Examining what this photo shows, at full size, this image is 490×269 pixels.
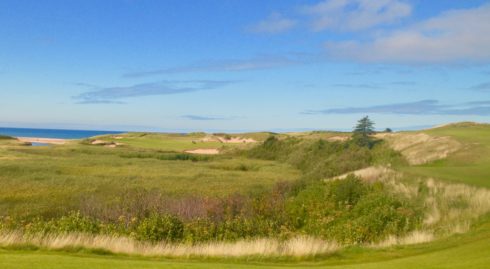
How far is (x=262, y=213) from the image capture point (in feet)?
89.4

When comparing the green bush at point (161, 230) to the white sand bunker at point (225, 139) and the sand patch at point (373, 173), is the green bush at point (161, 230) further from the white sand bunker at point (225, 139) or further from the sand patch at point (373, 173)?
the white sand bunker at point (225, 139)

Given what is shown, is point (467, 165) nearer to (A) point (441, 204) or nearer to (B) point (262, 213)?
(A) point (441, 204)

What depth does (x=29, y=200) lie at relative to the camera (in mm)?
30016

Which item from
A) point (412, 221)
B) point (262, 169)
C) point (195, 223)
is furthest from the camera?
point (262, 169)

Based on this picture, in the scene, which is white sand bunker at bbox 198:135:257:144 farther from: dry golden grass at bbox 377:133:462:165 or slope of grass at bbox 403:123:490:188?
slope of grass at bbox 403:123:490:188

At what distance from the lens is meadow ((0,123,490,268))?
11500 mm

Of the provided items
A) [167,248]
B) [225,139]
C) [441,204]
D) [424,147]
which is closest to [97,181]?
[441,204]

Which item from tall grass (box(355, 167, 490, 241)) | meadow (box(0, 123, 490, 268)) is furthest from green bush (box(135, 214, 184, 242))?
tall grass (box(355, 167, 490, 241))

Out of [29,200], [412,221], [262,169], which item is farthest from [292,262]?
[262,169]

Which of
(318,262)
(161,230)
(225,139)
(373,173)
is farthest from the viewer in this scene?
(225,139)

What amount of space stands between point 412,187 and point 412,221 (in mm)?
3636

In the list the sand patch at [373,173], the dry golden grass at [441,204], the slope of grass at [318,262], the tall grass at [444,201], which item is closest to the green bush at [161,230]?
the slope of grass at [318,262]

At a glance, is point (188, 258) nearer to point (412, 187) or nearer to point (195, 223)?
point (195, 223)

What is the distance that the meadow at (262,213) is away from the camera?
11500mm
